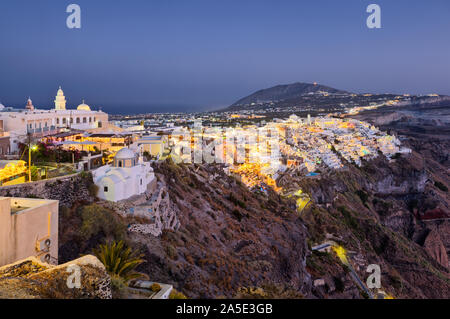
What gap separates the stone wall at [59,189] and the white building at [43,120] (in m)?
7.03

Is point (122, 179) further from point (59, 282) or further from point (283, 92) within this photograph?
point (283, 92)

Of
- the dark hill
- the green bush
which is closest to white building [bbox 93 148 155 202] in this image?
the green bush

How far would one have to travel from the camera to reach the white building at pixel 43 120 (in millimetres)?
21828

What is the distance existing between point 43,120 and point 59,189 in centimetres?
1247

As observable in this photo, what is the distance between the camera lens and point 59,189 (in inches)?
566

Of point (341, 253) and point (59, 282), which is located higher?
point (59, 282)

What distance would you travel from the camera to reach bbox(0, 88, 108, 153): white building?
71.6 feet

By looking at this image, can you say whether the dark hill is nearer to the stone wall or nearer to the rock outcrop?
the stone wall

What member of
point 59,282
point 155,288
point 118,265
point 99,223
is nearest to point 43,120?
point 99,223

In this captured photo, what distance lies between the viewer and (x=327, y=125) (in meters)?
77.8

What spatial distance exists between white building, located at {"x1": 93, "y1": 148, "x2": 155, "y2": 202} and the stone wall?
1.74ft

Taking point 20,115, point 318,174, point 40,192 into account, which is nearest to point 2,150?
point 20,115
